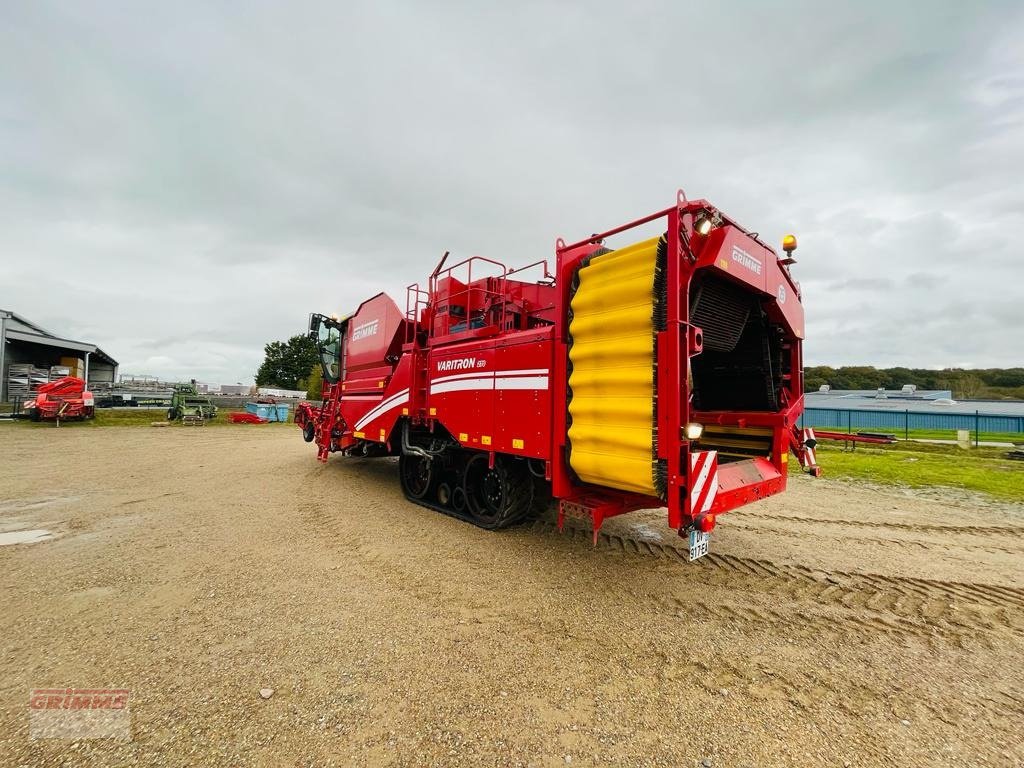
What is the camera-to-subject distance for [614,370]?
371 centimetres

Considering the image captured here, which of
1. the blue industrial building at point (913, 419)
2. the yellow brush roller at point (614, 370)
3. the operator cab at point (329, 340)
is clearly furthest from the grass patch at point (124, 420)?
the blue industrial building at point (913, 419)

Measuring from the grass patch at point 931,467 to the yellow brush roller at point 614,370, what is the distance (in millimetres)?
8234

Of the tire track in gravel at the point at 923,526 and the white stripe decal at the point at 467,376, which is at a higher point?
the white stripe decal at the point at 467,376

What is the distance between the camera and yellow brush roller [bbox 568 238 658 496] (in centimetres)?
348

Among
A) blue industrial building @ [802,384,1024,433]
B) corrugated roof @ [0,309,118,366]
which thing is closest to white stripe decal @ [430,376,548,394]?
blue industrial building @ [802,384,1024,433]

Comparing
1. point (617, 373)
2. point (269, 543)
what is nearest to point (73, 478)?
point (269, 543)

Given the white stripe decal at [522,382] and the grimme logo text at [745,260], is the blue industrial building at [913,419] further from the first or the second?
the white stripe decal at [522,382]

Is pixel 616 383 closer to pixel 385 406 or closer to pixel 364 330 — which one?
pixel 385 406

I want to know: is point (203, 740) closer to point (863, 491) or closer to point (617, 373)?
point (617, 373)

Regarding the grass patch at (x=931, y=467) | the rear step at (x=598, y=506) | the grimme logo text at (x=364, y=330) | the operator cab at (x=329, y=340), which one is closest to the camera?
the rear step at (x=598, y=506)

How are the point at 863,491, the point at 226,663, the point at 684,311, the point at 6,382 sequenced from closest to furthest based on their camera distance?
the point at 226,663
the point at 684,311
the point at 863,491
the point at 6,382

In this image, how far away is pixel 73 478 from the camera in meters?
8.48

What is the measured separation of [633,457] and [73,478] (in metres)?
10.4

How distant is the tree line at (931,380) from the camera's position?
160 feet
